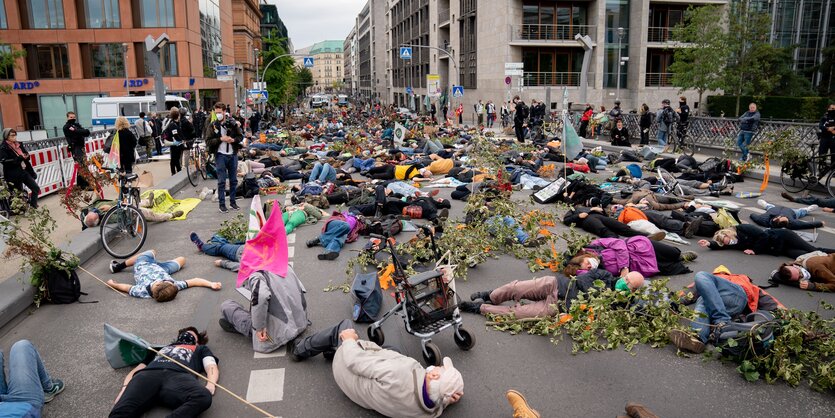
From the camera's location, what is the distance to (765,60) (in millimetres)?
41625

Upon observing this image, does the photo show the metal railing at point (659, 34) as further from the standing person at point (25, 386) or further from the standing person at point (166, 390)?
the standing person at point (25, 386)

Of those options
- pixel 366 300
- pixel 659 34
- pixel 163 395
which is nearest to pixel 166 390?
pixel 163 395

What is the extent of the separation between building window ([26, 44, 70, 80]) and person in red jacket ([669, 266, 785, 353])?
165 feet

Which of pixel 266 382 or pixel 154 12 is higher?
pixel 154 12

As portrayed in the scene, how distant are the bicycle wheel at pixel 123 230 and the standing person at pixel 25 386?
4091mm

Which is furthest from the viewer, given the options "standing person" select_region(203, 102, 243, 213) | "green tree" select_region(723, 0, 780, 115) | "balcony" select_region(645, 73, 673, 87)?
"balcony" select_region(645, 73, 673, 87)

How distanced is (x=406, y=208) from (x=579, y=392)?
21.9 ft

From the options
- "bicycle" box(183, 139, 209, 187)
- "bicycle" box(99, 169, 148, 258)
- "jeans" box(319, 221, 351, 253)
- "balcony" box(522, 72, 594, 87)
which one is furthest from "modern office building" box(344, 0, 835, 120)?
"bicycle" box(99, 169, 148, 258)

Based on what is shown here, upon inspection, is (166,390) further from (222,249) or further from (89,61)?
(89,61)

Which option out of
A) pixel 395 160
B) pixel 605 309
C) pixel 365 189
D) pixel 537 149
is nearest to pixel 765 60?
pixel 537 149

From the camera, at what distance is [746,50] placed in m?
40.7

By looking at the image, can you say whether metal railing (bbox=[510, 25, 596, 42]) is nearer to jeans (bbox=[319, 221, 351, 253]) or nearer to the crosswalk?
jeans (bbox=[319, 221, 351, 253])

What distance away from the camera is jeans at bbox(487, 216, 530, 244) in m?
9.02

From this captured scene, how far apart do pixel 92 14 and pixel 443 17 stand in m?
31.5
